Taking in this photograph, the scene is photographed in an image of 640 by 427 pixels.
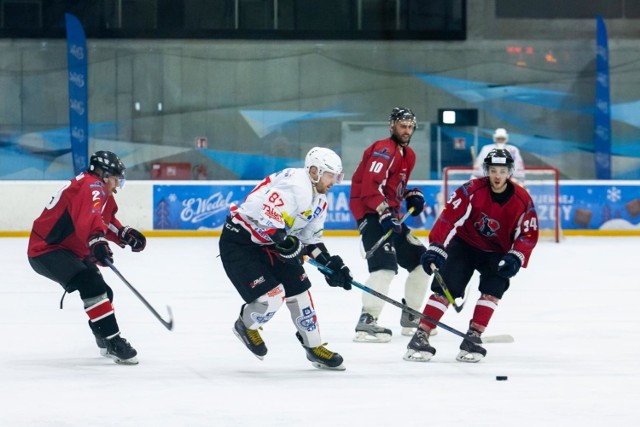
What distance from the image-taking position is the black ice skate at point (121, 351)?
5.21 metres

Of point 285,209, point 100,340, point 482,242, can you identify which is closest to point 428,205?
point 482,242

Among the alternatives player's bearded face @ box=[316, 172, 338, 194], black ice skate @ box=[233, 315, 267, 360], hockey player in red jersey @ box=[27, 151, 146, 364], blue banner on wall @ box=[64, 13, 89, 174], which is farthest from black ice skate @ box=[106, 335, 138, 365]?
blue banner on wall @ box=[64, 13, 89, 174]

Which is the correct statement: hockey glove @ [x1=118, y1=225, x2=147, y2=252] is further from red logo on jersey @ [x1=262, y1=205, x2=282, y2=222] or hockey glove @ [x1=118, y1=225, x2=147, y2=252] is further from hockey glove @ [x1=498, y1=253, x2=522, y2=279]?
hockey glove @ [x1=498, y1=253, x2=522, y2=279]

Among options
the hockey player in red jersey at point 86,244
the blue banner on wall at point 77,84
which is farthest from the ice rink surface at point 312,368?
the blue banner on wall at point 77,84

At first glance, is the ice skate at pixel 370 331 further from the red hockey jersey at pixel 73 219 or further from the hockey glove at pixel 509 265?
the red hockey jersey at pixel 73 219

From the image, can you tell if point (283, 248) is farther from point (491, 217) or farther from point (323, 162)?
point (491, 217)

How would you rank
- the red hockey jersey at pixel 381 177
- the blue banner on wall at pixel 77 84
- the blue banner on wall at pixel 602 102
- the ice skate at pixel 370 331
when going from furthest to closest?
the blue banner on wall at pixel 602 102 → the blue banner on wall at pixel 77 84 → the red hockey jersey at pixel 381 177 → the ice skate at pixel 370 331

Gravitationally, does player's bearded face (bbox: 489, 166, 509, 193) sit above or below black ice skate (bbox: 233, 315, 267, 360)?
above

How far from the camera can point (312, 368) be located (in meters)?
5.18

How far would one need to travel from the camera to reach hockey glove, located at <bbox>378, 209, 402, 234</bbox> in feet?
20.0

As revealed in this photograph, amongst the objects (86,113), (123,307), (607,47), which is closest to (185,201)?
(86,113)

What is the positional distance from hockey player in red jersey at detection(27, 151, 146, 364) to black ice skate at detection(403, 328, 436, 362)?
1.17 m

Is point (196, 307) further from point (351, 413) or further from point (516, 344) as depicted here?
point (351, 413)

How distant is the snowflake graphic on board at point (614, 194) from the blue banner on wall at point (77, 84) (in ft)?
22.6
